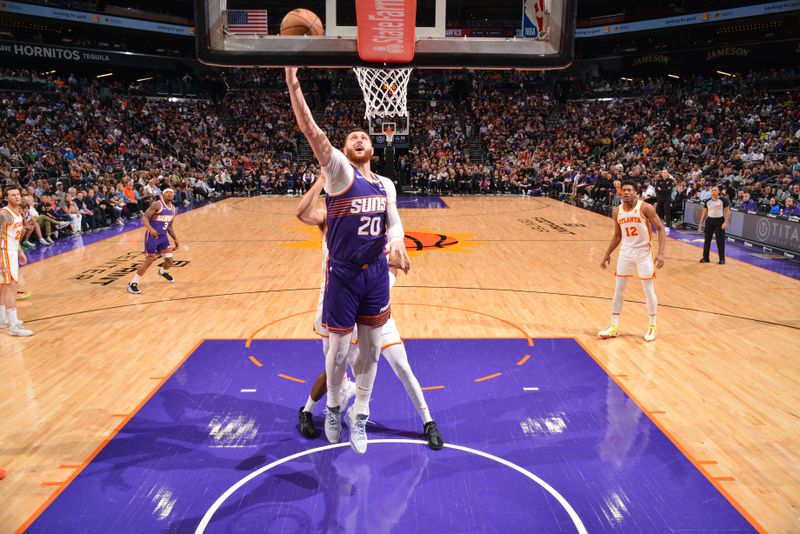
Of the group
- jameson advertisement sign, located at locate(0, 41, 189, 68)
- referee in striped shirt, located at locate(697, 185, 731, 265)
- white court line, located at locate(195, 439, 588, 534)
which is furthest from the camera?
jameson advertisement sign, located at locate(0, 41, 189, 68)

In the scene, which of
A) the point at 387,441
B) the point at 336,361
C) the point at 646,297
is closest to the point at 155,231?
the point at 387,441

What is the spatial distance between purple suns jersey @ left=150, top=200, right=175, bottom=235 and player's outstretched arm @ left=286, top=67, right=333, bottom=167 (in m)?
7.14

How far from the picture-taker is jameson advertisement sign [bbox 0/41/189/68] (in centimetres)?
2773

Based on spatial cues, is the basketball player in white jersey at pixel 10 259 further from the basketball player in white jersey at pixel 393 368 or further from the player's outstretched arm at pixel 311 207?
the player's outstretched arm at pixel 311 207

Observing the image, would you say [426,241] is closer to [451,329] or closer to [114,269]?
[114,269]

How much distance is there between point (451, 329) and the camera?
770cm

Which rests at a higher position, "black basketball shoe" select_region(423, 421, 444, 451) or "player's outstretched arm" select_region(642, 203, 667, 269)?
"player's outstretched arm" select_region(642, 203, 667, 269)

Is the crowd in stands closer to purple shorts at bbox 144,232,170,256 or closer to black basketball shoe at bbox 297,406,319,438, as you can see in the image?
purple shorts at bbox 144,232,170,256

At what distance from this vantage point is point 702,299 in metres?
9.26

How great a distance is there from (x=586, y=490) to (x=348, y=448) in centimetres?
176

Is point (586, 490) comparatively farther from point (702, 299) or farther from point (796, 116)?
point (796, 116)

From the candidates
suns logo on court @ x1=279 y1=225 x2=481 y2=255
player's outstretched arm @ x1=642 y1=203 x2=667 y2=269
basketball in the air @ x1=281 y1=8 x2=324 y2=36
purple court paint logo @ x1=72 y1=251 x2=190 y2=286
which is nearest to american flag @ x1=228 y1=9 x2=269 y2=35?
basketball in the air @ x1=281 y1=8 x2=324 y2=36

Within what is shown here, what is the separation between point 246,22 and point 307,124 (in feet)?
7.94

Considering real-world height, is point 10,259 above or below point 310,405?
above
